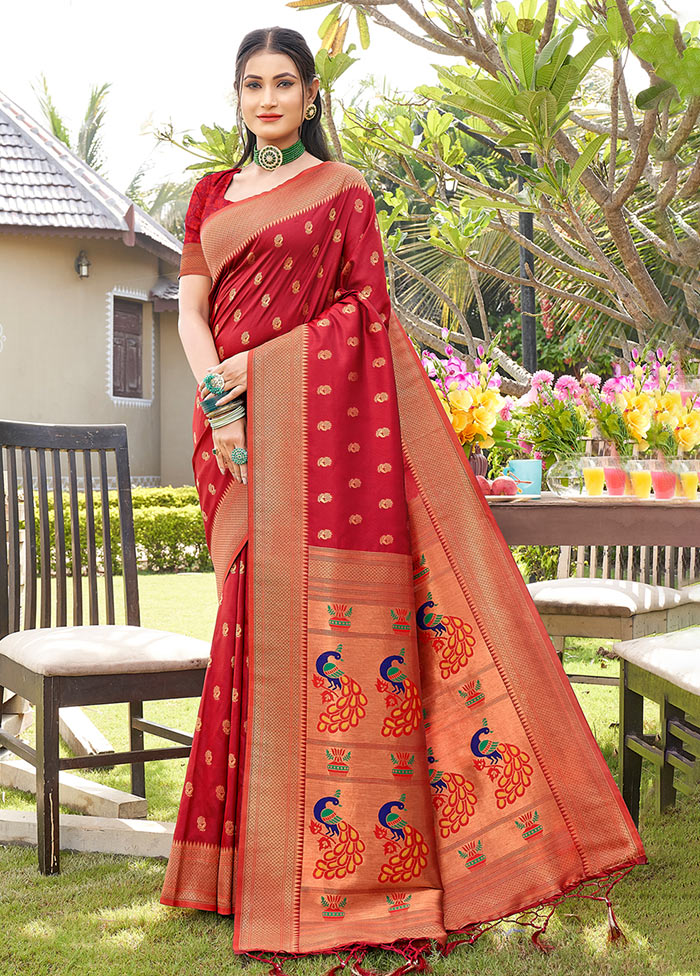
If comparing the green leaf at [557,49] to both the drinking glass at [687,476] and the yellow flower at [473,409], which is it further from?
the drinking glass at [687,476]

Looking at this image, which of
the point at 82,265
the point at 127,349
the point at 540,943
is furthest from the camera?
the point at 127,349

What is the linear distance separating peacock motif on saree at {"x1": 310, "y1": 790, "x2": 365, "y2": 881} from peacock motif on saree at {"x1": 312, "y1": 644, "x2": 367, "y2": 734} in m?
0.15

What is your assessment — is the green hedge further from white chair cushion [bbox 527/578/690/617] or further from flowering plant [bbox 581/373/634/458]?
flowering plant [bbox 581/373/634/458]

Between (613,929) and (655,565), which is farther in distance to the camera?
(655,565)

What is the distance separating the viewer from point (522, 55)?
9.14 ft

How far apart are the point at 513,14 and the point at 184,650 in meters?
2.42

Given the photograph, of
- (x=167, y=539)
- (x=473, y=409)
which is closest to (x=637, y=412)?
(x=473, y=409)

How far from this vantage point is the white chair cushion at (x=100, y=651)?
2379mm

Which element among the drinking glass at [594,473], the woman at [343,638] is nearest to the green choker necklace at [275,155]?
the woman at [343,638]

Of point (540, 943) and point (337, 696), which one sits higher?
point (337, 696)

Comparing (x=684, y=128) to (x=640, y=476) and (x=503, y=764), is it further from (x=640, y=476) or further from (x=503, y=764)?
(x=503, y=764)

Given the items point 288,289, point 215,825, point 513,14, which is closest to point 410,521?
point 288,289

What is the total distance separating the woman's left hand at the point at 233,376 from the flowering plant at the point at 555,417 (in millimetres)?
1095

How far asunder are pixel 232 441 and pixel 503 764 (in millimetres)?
906
